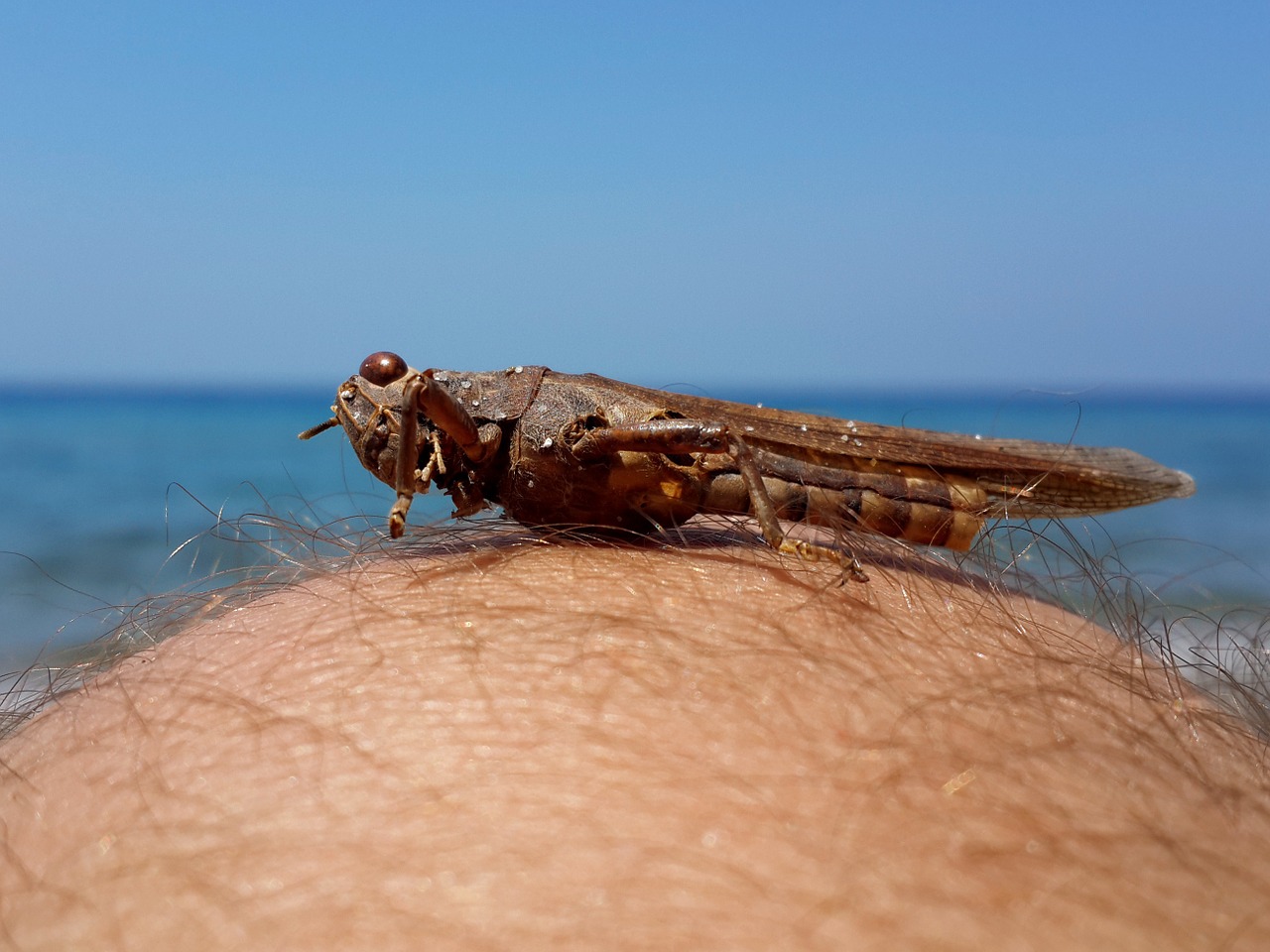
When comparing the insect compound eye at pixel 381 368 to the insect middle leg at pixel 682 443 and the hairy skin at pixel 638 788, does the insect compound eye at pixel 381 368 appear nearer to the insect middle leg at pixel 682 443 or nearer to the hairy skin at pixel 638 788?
the insect middle leg at pixel 682 443

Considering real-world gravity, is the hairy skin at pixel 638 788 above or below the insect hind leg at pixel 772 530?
below

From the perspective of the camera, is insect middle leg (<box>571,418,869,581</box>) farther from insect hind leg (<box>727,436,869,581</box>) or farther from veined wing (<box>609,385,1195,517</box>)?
veined wing (<box>609,385,1195,517</box>)

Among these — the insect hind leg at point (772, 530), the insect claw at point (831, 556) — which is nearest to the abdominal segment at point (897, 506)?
the insect hind leg at point (772, 530)

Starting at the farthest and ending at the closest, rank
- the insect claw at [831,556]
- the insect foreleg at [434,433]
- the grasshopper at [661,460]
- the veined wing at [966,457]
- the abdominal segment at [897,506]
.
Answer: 1. the veined wing at [966,457]
2. the abdominal segment at [897,506]
3. the grasshopper at [661,460]
4. the insect foreleg at [434,433]
5. the insect claw at [831,556]

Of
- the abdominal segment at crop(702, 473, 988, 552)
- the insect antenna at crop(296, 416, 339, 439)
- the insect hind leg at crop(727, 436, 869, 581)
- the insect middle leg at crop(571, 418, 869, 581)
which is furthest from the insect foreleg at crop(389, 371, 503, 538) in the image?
the abdominal segment at crop(702, 473, 988, 552)

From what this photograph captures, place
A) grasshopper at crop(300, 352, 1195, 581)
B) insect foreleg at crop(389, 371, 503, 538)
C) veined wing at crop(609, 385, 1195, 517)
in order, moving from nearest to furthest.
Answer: insect foreleg at crop(389, 371, 503, 538) → grasshopper at crop(300, 352, 1195, 581) → veined wing at crop(609, 385, 1195, 517)

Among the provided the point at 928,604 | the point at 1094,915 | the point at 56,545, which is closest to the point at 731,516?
the point at 928,604

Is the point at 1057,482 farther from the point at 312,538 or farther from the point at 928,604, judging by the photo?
the point at 312,538

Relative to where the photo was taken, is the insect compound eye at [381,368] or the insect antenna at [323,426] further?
the insect antenna at [323,426]
